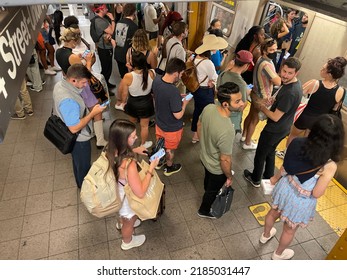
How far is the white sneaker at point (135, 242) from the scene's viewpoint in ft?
10.3

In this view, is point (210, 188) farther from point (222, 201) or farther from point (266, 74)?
point (266, 74)

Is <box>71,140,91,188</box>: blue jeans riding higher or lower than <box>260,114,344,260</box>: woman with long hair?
lower

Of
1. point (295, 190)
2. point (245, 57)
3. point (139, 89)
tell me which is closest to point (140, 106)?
point (139, 89)

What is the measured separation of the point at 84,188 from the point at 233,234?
1.99m

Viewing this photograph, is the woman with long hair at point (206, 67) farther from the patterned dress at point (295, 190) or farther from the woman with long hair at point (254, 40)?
the patterned dress at point (295, 190)

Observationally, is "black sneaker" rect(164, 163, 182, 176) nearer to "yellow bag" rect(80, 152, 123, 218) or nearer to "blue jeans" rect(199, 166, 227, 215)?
"blue jeans" rect(199, 166, 227, 215)

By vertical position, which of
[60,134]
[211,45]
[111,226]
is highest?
[211,45]

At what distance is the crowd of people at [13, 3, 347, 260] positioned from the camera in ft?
7.61

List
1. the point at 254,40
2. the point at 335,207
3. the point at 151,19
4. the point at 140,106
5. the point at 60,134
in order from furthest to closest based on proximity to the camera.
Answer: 1. the point at 151,19
2. the point at 254,40
3. the point at 140,106
4. the point at 335,207
5. the point at 60,134

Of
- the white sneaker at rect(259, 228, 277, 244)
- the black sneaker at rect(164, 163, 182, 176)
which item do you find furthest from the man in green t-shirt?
the black sneaker at rect(164, 163, 182, 176)

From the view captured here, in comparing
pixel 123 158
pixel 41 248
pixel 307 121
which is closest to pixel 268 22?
pixel 307 121

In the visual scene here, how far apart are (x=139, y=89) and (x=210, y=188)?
1770mm

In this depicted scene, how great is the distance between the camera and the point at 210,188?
3.22m

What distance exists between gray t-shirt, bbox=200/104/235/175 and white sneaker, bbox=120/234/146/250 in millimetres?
1191
